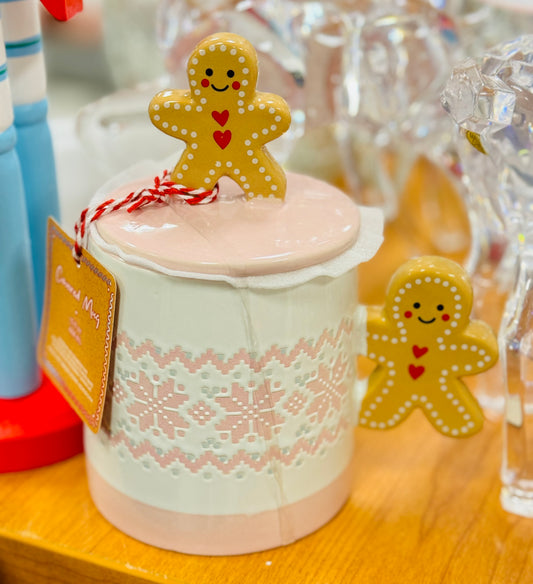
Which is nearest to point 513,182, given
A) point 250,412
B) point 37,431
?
point 250,412

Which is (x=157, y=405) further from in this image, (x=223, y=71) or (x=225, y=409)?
(x=223, y=71)

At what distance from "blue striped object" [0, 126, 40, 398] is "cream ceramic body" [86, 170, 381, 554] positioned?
7 centimetres

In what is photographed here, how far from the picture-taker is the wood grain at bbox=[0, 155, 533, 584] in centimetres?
46

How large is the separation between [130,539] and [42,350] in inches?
4.9

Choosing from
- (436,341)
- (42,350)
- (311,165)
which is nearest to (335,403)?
(436,341)

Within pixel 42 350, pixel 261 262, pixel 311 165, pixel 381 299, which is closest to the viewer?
pixel 261 262

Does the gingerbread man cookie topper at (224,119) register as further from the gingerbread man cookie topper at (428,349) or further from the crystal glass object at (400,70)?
the crystal glass object at (400,70)

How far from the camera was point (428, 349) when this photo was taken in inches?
17.9

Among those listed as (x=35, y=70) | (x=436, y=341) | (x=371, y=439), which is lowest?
(x=371, y=439)

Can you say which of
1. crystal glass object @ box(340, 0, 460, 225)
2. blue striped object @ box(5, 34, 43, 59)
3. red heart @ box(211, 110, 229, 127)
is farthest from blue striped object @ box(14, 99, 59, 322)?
crystal glass object @ box(340, 0, 460, 225)

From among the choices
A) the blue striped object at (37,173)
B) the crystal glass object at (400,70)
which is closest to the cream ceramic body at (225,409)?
the blue striped object at (37,173)

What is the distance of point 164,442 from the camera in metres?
0.44

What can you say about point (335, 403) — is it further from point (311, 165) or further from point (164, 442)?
point (311, 165)

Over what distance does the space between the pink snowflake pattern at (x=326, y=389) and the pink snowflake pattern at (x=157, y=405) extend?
0.07 m
